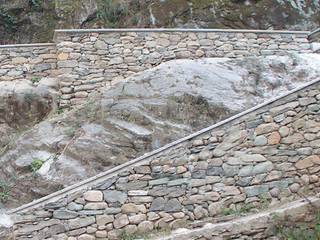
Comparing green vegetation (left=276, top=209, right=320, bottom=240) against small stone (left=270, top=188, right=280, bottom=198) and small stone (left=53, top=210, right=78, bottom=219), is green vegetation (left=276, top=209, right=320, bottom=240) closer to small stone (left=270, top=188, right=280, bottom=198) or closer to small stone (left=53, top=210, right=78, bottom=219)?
small stone (left=270, top=188, right=280, bottom=198)

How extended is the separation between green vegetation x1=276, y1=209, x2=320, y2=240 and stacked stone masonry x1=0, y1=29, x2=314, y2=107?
4.97 metres

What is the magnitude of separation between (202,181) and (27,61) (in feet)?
17.4

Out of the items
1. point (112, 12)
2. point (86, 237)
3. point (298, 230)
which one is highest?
point (112, 12)

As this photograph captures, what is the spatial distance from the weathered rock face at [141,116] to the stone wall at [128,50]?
48.7 inches

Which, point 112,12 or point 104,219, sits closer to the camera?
point 104,219

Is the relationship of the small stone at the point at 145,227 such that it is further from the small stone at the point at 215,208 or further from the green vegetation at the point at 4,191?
the green vegetation at the point at 4,191

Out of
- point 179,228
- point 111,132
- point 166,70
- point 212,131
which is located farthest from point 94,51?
point 179,228

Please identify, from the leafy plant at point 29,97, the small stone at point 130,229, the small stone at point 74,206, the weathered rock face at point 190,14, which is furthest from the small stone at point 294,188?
the weathered rock face at point 190,14

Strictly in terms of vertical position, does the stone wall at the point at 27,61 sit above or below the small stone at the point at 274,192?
above

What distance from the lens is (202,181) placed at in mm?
7273

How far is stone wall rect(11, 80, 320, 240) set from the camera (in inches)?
272

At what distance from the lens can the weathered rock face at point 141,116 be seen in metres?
8.15

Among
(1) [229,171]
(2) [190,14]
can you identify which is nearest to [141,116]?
(1) [229,171]

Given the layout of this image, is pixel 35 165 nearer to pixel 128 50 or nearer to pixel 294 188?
pixel 128 50
